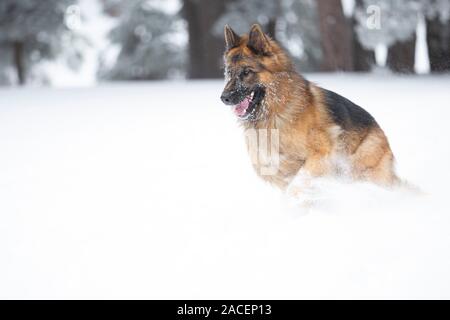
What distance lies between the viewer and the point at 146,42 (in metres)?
21.0

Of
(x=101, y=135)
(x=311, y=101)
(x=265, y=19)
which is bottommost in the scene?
(x=101, y=135)

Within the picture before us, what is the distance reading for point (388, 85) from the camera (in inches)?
452

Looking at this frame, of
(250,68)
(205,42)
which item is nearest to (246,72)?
(250,68)

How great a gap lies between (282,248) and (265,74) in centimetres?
168

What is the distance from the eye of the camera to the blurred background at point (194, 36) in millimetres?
13711

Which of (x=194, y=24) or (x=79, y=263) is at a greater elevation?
(x=194, y=24)

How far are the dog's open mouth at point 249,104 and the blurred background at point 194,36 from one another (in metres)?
8.86

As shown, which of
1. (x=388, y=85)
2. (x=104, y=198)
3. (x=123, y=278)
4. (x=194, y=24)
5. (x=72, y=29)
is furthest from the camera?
(x=72, y=29)

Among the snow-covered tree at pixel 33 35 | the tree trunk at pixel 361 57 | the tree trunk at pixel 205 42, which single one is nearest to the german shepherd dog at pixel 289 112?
the tree trunk at pixel 361 57

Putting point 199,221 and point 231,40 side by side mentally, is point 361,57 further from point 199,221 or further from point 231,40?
point 199,221

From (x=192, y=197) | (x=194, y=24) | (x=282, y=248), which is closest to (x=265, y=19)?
(x=194, y=24)

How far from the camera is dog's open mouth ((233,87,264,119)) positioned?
5062 mm

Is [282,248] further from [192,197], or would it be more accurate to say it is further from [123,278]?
[192,197]

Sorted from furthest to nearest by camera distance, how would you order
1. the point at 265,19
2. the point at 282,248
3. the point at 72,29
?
the point at 72,29 → the point at 265,19 → the point at 282,248
